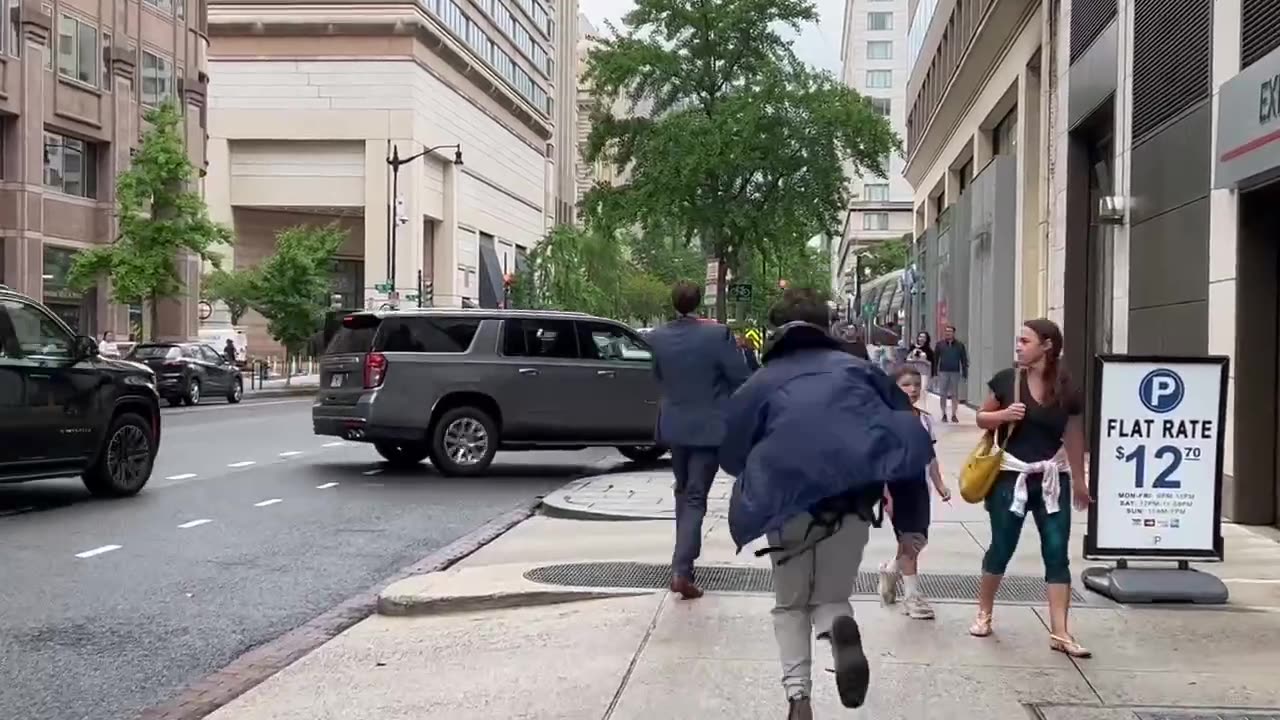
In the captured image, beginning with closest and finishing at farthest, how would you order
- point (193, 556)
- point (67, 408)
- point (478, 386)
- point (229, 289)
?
point (193, 556), point (67, 408), point (478, 386), point (229, 289)

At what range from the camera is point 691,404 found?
7727 mm

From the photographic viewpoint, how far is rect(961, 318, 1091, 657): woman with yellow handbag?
6391 millimetres

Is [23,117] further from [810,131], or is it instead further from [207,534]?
[207,534]

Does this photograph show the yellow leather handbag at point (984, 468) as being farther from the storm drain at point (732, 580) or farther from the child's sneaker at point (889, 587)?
the storm drain at point (732, 580)

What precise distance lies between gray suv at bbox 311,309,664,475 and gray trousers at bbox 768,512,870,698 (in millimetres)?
9699

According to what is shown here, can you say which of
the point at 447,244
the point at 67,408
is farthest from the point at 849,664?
the point at 447,244

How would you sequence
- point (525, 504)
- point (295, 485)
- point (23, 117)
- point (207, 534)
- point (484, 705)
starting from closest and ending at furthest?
point (484, 705) → point (207, 534) → point (525, 504) → point (295, 485) → point (23, 117)

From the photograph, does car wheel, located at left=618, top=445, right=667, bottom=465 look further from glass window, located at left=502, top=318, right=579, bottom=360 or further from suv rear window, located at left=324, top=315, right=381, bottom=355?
suv rear window, located at left=324, top=315, right=381, bottom=355

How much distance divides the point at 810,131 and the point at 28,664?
1499 inches

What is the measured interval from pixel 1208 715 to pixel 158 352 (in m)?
29.8

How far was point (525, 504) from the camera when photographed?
1286 centimetres

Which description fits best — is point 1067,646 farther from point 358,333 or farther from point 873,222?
point 873,222

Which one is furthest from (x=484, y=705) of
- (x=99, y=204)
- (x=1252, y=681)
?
(x=99, y=204)

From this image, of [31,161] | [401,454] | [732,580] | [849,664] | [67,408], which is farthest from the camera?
[31,161]
